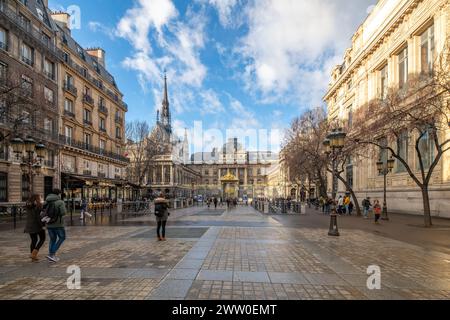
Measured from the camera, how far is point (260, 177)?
130125 millimetres

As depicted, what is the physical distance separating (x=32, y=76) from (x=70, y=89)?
710cm

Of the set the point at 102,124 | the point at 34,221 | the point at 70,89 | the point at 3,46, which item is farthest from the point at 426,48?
the point at 102,124

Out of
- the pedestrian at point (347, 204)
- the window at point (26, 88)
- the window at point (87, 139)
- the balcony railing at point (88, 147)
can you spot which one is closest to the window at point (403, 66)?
the pedestrian at point (347, 204)

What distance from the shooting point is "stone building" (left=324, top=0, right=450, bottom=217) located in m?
21.1

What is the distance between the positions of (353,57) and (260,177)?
93.9 meters

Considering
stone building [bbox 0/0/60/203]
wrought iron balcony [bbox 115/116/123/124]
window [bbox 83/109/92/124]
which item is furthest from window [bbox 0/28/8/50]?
wrought iron balcony [bbox 115/116/123/124]

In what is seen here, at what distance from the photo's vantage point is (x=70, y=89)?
34.2m

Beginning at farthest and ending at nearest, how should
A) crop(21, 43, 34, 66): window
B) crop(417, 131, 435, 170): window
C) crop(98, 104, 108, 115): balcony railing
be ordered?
crop(98, 104, 108, 115): balcony railing < crop(21, 43, 34, 66): window < crop(417, 131, 435, 170): window

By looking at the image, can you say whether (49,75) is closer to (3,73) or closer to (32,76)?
(32,76)

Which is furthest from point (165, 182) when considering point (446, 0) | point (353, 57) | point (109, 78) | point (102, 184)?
point (446, 0)

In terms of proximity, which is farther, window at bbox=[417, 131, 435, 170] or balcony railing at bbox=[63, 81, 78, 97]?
balcony railing at bbox=[63, 81, 78, 97]

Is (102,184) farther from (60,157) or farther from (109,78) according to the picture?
(109,78)

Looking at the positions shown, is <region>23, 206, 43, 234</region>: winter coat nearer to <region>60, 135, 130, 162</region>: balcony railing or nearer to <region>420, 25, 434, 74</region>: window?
<region>420, 25, 434, 74</region>: window

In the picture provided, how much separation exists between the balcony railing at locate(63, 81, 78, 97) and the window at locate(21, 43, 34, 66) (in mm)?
5324
